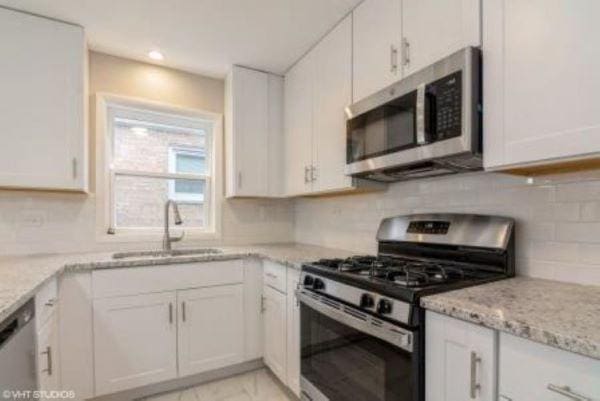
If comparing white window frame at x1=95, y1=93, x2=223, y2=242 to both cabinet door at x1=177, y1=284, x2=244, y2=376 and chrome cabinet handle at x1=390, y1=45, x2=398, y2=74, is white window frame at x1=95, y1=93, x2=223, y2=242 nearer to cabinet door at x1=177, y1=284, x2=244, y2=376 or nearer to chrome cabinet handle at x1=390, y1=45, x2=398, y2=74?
cabinet door at x1=177, y1=284, x2=244, y2=376

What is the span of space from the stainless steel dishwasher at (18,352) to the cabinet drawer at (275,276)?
1.22m

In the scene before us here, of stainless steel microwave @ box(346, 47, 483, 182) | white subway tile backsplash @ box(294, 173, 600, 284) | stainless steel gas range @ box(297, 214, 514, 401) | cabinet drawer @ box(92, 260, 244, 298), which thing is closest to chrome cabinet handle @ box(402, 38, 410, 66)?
stainless steel microwave @ box(346, 47, 483, 182)

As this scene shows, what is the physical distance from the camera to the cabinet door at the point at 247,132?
2705 millimetres

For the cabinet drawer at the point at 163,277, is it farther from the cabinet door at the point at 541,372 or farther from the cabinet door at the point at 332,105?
the cabinet door at the point at 541,372

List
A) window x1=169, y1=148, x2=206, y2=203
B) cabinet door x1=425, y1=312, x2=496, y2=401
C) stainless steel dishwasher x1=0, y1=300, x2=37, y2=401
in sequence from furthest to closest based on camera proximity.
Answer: window x1=169, y1=148, x2=206, y2=203
stainless steel dishwasher x1=0, y1=300, x2=37, y2=401
cabinet door x1=425, y1=312, x2=496, y2=401

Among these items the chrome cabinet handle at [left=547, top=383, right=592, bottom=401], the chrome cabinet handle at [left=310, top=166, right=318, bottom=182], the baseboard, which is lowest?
the baseboard

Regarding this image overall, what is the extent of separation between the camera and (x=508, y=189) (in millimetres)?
1442

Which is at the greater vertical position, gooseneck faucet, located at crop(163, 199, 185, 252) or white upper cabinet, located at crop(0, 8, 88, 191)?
white upper cabinet, located at crop(0, 8, 88, 191)

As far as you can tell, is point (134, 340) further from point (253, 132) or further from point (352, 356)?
point (253, 132)

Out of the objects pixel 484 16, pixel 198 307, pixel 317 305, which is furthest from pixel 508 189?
pixel 198 307

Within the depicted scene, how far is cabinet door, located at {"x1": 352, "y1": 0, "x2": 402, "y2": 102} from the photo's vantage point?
163cm

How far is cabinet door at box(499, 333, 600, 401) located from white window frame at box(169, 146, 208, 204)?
99.0 inches

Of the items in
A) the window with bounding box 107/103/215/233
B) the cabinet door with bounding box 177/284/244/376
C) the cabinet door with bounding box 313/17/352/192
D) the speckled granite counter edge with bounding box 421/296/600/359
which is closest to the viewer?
the speckled granite counter edge with bounding box 421/296/600/359

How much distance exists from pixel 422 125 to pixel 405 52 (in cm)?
44
